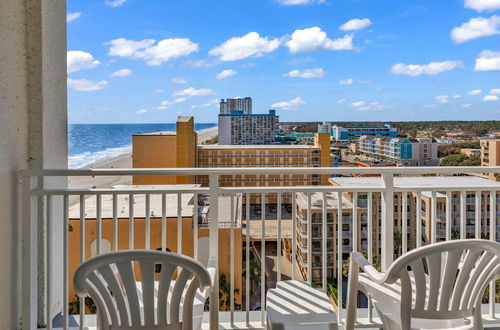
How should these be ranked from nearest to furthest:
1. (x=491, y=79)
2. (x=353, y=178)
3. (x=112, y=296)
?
1. (x=112, y=296)
2. (x=353, y=178)
3. (x=491, y=79)

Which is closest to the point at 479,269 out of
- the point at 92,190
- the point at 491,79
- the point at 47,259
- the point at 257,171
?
the point at 257,171

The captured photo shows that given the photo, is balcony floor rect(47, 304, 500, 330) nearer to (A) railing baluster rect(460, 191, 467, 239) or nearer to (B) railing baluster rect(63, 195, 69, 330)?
(B) railing baluster rect(63, 195, 69, 330)

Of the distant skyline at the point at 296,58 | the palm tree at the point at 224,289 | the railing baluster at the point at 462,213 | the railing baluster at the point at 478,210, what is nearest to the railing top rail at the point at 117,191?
the distant skyline at the point at 296,58

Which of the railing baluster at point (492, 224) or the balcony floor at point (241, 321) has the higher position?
the railing baluster at point (492, 224)

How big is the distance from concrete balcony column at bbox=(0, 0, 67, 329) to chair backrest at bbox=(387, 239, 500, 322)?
6.02 feet

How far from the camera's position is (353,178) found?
8.21 ft

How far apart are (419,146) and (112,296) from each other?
377 centimetres

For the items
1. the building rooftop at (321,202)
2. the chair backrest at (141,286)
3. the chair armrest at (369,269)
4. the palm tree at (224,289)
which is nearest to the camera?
the chair backrest at (141,286)

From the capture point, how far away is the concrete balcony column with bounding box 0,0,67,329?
190 centimetres

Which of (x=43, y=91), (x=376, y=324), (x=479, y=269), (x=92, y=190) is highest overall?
(x=43, y=91)

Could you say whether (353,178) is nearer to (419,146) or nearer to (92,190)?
(92,190)

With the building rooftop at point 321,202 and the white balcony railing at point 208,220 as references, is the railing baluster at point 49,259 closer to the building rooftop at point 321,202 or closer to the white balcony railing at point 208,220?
the white balcony railing at point 208,220

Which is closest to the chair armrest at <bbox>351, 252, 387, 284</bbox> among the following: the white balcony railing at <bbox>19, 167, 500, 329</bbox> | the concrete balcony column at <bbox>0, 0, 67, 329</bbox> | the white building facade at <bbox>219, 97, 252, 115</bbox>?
the white balcony railing at <bbox>19, 167, 500, 329</bbox>

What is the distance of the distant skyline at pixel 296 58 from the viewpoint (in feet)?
23.2
